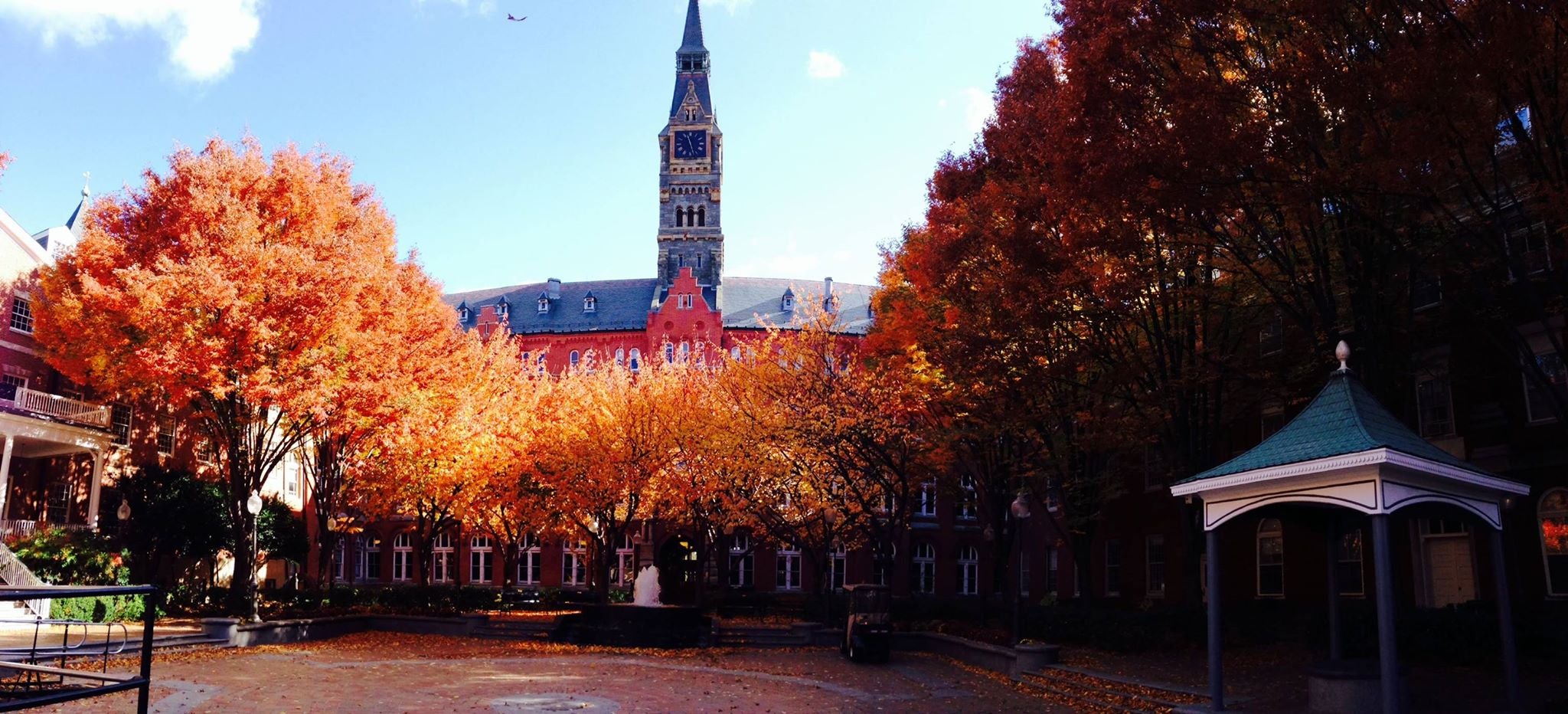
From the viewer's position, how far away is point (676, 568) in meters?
58.9

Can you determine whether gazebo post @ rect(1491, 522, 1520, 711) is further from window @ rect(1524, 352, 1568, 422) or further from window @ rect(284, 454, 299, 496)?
window @ rect(284, 454, 299, 496)

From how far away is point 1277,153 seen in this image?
50.9 feet

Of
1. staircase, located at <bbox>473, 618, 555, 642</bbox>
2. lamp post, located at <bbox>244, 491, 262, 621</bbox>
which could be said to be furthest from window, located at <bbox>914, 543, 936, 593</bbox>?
lamp post, located at <bbox>244, 491, 262, 621</bbox>

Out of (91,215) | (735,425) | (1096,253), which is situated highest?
(91,215)

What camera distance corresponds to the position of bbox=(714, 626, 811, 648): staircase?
30.6 meters

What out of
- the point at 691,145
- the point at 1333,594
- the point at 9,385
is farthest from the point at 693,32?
the point at 1333,594

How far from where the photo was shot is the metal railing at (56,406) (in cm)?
3203

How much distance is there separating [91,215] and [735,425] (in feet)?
62.7

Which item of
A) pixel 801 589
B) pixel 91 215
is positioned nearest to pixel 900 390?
pixel 91 215

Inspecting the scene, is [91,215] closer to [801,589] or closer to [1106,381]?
[1106,381]

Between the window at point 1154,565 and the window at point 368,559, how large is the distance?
1752 inches

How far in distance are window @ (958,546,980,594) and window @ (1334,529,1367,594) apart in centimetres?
3190

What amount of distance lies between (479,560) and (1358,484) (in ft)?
183

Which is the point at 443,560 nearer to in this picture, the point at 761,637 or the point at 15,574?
the point at 15,574
